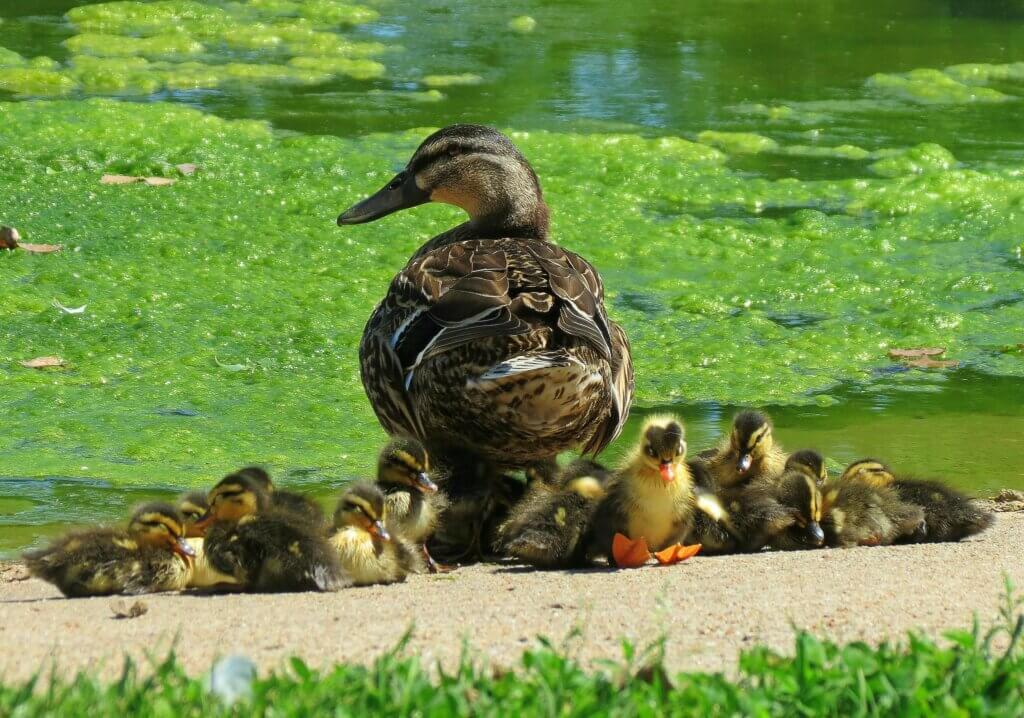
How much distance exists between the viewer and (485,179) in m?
7.92

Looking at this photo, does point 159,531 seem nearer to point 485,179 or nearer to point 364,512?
point 364,512

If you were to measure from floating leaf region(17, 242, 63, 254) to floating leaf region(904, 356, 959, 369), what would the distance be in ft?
18.9

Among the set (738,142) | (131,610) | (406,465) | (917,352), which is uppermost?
(131,610)

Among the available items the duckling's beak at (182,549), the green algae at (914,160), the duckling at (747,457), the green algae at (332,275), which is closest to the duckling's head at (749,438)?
the duckling at (747,457)

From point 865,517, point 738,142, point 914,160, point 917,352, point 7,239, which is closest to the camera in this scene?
point 865,517

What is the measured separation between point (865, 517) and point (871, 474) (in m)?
0.41

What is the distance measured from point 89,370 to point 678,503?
4168 mm

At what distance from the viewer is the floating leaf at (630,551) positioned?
19.0ft

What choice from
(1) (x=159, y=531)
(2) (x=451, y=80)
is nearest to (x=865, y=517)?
(1) (x=159, y=531)

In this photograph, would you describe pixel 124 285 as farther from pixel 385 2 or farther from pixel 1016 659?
pixel 385 2

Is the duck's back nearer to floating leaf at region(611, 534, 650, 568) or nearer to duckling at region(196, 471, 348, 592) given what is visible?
floating leaf at region(611, 534, 650, 568)

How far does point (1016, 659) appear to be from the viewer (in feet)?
12.9

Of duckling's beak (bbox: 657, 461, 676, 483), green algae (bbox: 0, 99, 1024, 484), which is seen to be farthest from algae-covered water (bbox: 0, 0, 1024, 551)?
duckling's beak (bbox: 657, 461, 676, 483)

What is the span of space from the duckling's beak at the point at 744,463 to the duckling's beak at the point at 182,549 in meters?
2.35
